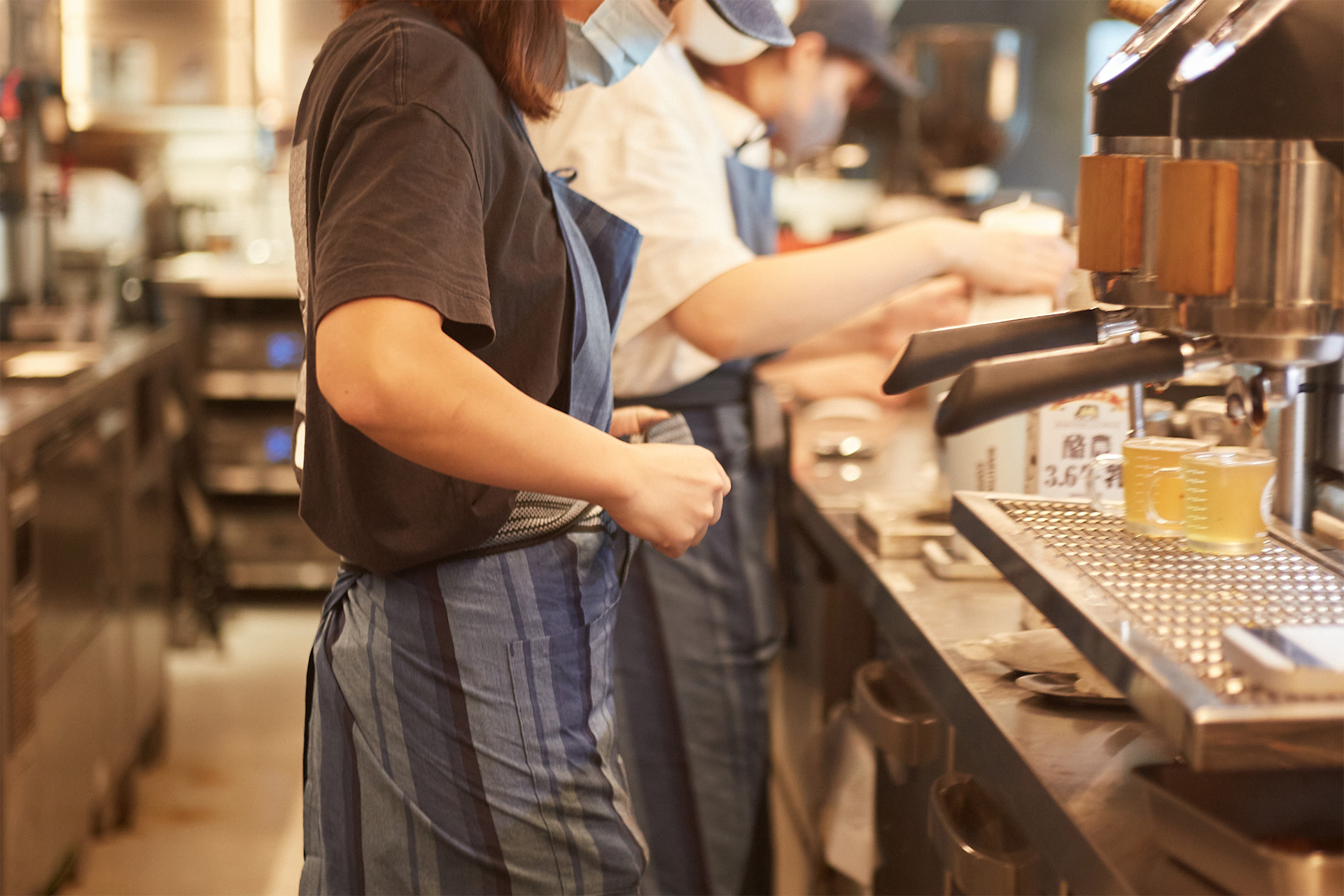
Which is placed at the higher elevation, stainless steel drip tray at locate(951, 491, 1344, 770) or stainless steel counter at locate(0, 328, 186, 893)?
stainless steel drip tray at locate(951, 491, 1344, 770)

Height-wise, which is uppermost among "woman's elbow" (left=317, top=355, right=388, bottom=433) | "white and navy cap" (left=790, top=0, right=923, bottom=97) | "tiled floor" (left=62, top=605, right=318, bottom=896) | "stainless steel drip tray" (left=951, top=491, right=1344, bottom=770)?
"white and navy cap" (left=790, top=0, right=923, bottom=97)

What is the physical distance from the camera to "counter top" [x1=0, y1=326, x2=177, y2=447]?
7.07 ft

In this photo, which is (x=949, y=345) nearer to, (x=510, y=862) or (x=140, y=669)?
(x=510, y=862)

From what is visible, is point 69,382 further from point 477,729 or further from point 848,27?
point 477,729

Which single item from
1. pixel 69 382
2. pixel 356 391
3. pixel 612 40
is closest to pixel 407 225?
pixel 356 391

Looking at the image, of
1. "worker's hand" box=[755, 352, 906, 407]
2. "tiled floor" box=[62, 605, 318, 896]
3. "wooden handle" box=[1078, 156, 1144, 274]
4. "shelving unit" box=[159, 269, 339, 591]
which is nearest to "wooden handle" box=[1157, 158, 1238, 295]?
"wooden handle" box=[1078, 156, 1144, 274]

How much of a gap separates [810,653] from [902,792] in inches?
25.4

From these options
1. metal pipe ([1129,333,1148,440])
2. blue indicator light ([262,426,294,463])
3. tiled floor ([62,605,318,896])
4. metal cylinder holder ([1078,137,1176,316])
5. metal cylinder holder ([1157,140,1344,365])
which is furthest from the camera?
blue indicator light ([262,426,294,463])

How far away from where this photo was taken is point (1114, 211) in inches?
38.7

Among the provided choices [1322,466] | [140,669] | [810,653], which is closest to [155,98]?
[140,669]

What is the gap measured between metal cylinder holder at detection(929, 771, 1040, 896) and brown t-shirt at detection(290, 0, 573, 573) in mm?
504

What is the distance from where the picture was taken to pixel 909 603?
137 centimetres

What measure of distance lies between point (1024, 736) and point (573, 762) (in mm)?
359

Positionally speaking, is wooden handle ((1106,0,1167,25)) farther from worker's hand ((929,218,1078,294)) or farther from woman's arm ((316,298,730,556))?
woman's arm ((316,298,730,556))
